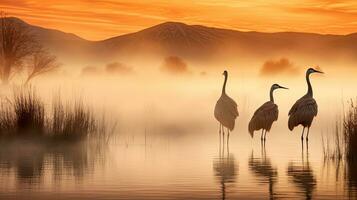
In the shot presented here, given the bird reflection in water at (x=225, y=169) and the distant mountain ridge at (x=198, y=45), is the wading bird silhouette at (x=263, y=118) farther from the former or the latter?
the distant mountain ridge at (x=198, y=45)

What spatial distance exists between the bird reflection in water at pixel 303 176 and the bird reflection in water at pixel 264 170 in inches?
10.9

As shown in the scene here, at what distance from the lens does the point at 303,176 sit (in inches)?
621

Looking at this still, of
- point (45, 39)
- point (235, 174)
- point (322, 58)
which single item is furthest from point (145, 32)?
point (235, 174)

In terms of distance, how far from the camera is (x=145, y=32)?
356ft

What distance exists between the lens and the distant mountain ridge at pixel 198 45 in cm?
10494

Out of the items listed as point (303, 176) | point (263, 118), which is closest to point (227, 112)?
point (263, 118)

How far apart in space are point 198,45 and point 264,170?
92129 mm

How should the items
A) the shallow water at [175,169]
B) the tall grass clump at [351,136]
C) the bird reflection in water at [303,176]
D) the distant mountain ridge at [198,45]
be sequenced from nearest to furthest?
the shallow water at [175,169]
the bird reflection in water at [303,176]
the tall grass clump at [351,136]
the distant mountain ridge at [198,45]

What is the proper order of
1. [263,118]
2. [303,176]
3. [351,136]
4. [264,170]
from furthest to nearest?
[263,118]
[351,136]
[264,170]
[303,176]

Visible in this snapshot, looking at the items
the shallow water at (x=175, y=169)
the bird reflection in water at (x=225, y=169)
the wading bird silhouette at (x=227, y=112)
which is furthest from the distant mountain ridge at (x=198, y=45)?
the bird reflection in water at (x=225, y=169)

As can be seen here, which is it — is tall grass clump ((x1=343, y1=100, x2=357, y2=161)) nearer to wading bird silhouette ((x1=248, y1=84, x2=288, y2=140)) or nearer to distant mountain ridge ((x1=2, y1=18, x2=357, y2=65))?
wading bird silhouette ((x1=248, y1=84, x2=288, y2=140))

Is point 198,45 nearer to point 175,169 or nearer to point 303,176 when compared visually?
point 175,169

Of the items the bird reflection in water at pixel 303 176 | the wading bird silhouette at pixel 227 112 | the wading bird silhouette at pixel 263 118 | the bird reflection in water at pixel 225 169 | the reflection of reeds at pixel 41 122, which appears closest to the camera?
the bird reflection in water at pixel 303 176

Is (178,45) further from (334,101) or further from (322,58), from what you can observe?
(334,101)
